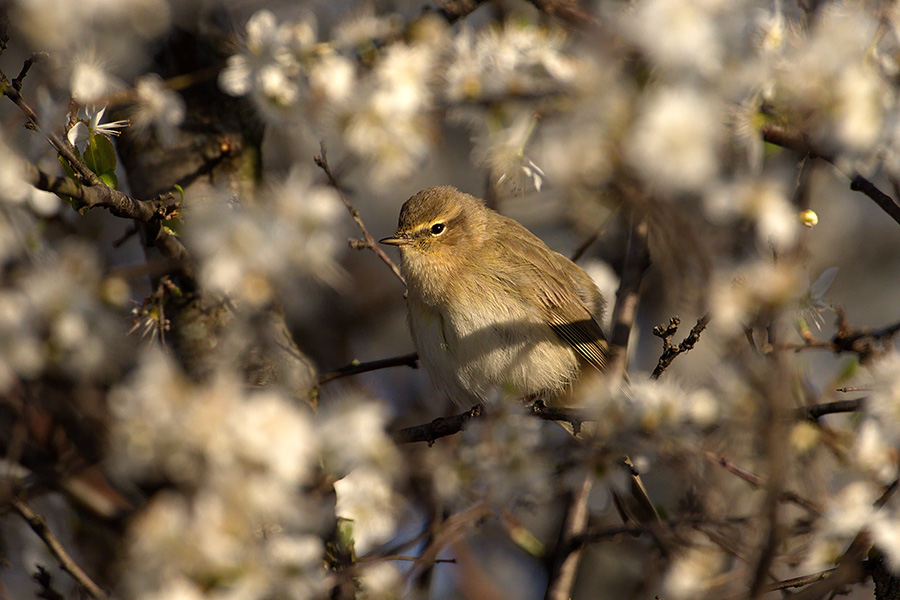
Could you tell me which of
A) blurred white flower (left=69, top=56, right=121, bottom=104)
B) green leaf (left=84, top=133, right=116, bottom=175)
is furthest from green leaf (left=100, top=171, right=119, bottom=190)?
blurred white flower (left=69, top=56, right=121, bottom=104)

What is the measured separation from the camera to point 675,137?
6.82ft

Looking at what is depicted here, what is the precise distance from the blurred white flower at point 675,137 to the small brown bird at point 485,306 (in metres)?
2.08

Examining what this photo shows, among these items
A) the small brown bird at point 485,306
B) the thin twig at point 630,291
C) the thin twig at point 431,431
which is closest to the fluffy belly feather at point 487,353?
the small brown bird at point 485,306

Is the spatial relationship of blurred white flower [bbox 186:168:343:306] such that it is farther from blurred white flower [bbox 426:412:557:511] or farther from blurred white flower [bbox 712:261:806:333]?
blurred white flower [bbox 712:261:806:333]

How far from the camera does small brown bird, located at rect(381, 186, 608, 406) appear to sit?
4207 mm

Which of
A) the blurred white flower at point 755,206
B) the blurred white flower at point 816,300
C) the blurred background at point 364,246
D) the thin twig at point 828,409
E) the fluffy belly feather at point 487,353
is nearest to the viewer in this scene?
the blurred background at point 364,246

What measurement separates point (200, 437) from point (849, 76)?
2.13 meters

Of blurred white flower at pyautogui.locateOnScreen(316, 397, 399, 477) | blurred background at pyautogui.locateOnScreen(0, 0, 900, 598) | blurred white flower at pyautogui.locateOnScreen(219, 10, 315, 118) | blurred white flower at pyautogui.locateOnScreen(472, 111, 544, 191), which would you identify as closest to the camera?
blurred background at pyautogui.locateOnScreen(0, 0, 900, 598)

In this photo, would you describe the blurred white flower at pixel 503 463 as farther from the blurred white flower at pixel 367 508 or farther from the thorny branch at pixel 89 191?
the thorny branch at pixel 89 191

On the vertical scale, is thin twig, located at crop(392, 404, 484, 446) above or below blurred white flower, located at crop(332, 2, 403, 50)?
below

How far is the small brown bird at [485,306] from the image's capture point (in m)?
4.21

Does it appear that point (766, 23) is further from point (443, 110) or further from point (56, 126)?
point (56, 126)

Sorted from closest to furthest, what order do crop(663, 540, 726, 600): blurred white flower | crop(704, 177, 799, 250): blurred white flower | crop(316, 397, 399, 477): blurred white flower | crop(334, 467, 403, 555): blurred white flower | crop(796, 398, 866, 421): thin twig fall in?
crop(704, 177, 799, 250): blurred white flower < crop(796, 398, 866, 421): thin twig < crop(316, 397, 399, 477): blurred white flower < crop(334, 467, 403, 555): blurred white flower < crop(663, 540, 726, 600): blurred white flower

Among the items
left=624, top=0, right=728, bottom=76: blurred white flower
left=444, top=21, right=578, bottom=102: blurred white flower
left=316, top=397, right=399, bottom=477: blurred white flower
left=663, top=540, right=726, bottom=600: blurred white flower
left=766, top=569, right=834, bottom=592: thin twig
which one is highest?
left=624, top=0, right=728, bottom=76: blurred white flower
